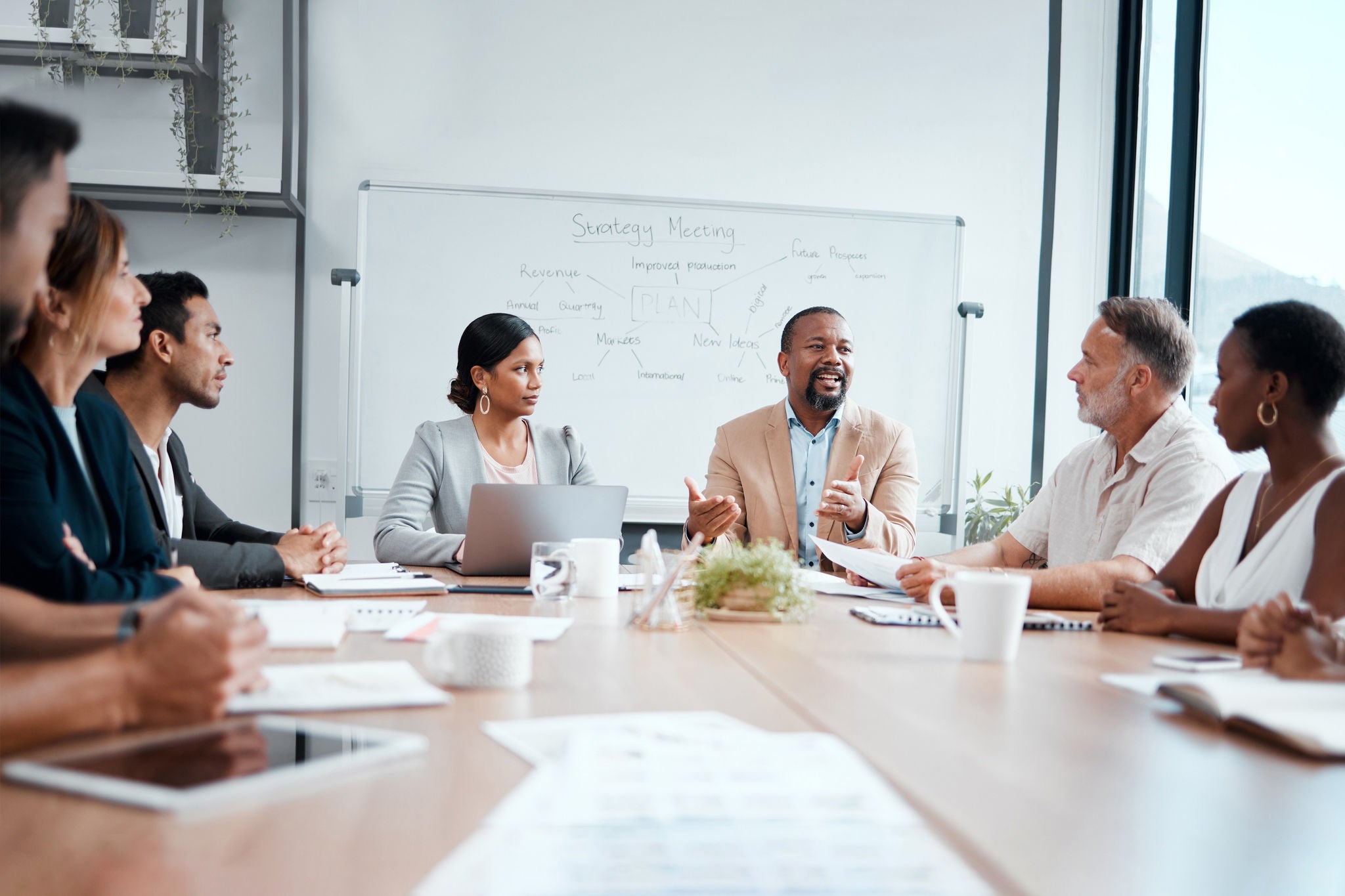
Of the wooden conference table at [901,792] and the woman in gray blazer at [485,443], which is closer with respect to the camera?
the wooden conference table at [901,792]

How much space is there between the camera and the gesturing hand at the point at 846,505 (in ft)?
8.48

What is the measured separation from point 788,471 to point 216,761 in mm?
2426

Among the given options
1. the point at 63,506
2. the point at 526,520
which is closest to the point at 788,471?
the point at 526,520

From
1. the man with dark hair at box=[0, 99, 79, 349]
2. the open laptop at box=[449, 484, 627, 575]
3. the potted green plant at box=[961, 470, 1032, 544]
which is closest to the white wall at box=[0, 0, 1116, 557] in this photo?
the potted green plant at box=[961, 470, 1032, 544]

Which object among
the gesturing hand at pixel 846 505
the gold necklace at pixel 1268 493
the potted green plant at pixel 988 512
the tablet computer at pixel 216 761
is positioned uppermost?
the gold necklace at pixel 1268 493

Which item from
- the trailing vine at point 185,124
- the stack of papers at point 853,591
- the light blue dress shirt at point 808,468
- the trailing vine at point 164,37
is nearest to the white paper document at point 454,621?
the stack of papers at point 853,591

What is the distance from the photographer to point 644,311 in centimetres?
380

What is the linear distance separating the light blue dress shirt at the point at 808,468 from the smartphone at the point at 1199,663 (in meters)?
1.73

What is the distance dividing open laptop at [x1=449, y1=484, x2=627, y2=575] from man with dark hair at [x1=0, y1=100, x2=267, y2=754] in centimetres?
113

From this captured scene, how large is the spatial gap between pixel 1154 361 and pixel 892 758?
6.11 ft

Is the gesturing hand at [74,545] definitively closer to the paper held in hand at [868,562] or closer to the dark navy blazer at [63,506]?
the dark navy blazer at [63,506]

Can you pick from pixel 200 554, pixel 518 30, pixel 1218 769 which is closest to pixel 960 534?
pixel 518 30

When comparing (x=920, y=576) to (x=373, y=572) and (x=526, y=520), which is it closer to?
(x=526, y=520)

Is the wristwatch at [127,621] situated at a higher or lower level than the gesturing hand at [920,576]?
higher
